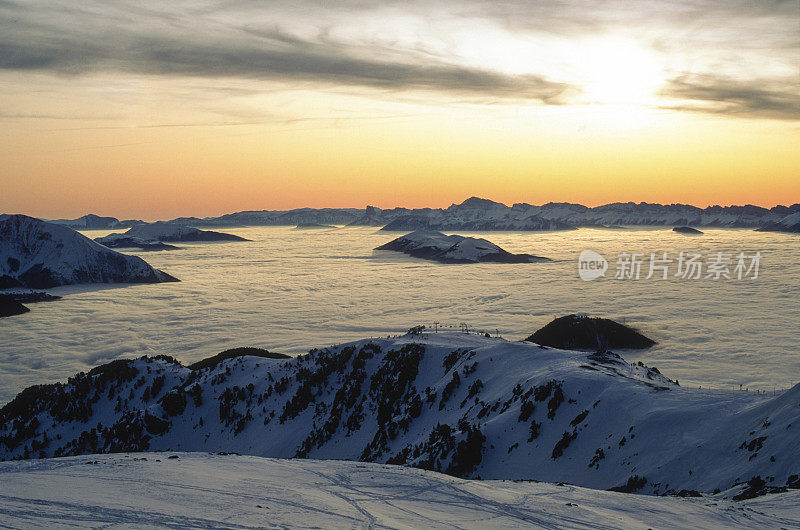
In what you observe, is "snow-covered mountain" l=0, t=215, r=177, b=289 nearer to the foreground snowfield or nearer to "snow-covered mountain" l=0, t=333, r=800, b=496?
"snow-covered mountain" l=0, t=333, r=800, b=496

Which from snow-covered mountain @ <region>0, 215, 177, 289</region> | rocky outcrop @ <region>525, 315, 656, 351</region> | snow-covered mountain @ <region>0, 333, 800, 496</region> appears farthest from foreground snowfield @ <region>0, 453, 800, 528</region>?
snow-covered mountain @ <region>0, 215, 177, 289</region>

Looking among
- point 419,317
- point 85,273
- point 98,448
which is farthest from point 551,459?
point 85,273

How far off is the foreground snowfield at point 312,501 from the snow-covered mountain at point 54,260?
152 m

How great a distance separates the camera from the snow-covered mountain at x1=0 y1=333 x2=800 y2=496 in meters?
22.0

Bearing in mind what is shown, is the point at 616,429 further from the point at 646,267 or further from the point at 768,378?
the point at 646,267

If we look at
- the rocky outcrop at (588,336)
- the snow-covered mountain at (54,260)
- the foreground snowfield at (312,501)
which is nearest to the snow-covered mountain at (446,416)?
the foreground snowfield at (312,501)

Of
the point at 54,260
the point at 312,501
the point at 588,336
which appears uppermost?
the point at 312,501

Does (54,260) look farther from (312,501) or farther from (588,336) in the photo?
(312,501)

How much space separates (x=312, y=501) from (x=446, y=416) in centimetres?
2001

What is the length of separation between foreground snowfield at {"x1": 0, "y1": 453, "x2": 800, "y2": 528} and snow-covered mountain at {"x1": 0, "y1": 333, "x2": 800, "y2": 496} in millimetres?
4395

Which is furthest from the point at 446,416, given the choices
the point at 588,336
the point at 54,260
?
the point at 54,260

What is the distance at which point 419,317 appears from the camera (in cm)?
9419

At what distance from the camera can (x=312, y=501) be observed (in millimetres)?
14953

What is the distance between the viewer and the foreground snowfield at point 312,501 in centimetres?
1279
